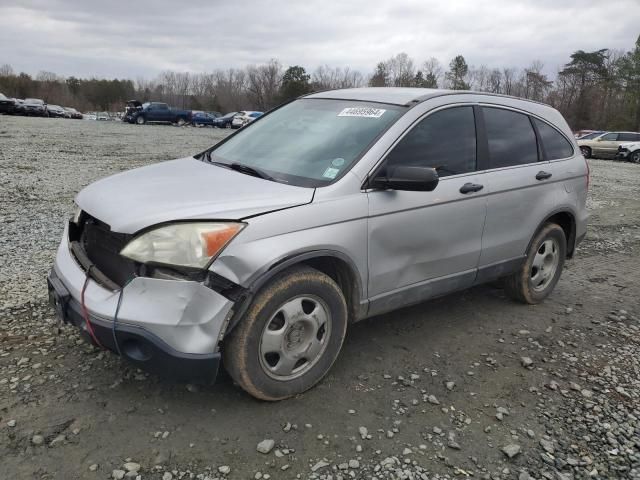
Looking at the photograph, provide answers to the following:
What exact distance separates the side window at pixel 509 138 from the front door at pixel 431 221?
0.23m

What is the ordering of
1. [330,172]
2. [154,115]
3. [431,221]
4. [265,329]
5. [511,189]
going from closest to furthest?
1. [265,329]
2. [330,172]
3. [431,221]
4. [511,189]
5. [154,115]

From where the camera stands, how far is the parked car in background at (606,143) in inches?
1062

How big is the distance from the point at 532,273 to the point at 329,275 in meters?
2.37

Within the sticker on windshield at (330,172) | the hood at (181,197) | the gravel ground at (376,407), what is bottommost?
the gravel ground at (376,407)

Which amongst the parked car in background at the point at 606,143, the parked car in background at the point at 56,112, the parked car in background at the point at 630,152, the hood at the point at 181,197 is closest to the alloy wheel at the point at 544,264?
the hood at the point at 181,197

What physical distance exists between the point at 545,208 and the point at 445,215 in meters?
1.37

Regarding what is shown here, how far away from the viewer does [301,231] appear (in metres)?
2.87

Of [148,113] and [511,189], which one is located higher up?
[148,113]

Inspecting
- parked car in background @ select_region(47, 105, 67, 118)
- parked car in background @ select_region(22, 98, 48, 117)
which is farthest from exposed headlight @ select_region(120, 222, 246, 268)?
parked car in background @ select_region(47, 105, 67, 118)

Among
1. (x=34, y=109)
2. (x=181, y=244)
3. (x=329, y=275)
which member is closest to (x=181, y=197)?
(x=181, y=244)

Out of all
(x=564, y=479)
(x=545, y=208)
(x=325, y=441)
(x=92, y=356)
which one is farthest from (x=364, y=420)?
(x=545, y=208)

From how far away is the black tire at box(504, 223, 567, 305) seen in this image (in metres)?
4.57

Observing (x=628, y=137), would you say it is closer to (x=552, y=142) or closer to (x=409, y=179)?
(x=552, y=142)

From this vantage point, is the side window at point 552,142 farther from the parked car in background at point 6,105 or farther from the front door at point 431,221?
the parked car in background at point 6,105
